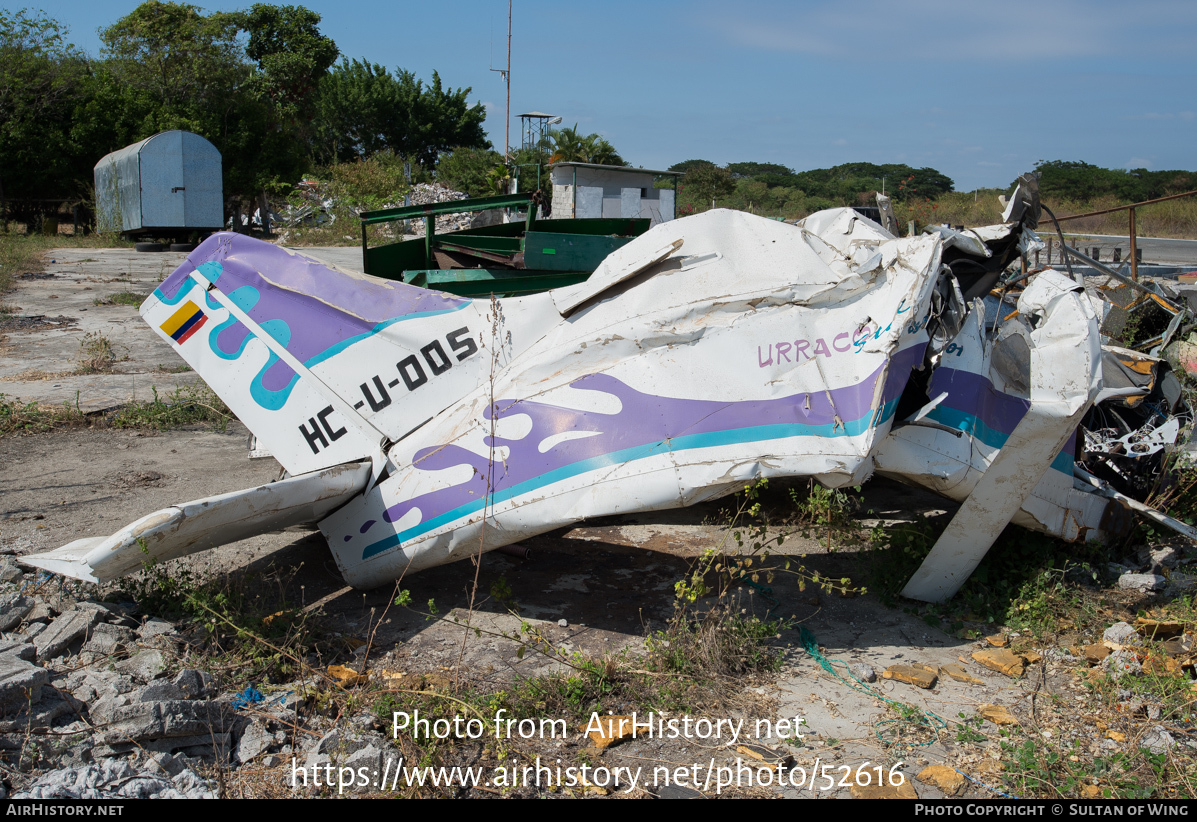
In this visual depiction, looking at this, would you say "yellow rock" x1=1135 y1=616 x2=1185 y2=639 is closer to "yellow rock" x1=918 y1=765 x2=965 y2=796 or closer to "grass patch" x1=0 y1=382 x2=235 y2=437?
"yellow rock" x1=918 y1=765 x2=965 y2=796

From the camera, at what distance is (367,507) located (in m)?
4.50

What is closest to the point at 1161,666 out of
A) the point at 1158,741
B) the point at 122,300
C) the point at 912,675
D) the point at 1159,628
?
the point at 1159,628

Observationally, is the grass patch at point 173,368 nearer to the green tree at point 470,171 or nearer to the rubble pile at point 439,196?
the rubble pile at point 439,196

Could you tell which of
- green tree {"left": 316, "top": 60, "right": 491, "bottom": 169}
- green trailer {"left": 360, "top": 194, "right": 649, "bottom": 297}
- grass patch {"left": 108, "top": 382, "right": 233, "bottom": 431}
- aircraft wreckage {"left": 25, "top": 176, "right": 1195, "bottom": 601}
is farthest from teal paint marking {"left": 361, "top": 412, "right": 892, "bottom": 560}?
green tree {"left": 316, "top": 60, "right": 491, "bottom": 169}

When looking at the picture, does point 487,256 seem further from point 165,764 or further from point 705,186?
point 705,186

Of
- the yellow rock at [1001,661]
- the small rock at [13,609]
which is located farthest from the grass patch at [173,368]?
the yellow rock at [1001,661]

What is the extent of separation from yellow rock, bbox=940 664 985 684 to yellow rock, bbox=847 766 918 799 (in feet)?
3.37

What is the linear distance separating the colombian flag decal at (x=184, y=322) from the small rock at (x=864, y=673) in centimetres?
458

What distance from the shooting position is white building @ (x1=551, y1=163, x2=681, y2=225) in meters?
23.0

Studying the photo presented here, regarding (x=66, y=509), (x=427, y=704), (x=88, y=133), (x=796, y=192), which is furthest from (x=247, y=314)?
(x=796, y=192)

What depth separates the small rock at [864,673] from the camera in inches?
157

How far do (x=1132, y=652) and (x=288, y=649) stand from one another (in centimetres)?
449

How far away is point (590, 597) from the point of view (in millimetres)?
4898

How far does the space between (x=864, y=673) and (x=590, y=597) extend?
170 cm
